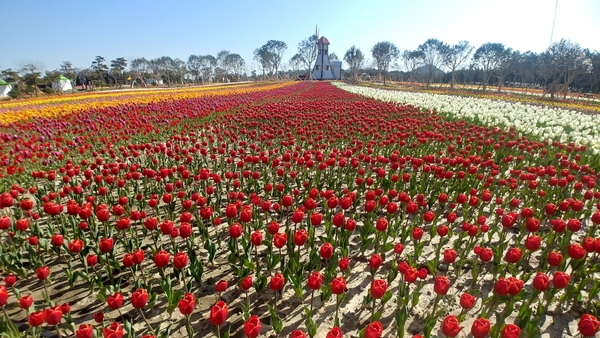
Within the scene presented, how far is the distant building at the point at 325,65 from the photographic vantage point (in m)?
125

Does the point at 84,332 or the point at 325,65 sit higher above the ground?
the point at 325,65

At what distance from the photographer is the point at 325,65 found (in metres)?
127

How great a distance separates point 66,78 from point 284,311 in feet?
342

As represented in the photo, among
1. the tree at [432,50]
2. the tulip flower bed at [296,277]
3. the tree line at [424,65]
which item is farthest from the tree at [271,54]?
the tulip flower bed at [296,277]

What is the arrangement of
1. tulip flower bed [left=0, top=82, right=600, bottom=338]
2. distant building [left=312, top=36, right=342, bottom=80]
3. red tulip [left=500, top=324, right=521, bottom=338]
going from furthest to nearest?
distant building [left=312, top=36, right=342, bottom=80] < tulip flower bed [left=0, top=82, right=600, bottom=338] < red tulip [left=500, top=324, right=521, bottom=338]

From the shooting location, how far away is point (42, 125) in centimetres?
1234

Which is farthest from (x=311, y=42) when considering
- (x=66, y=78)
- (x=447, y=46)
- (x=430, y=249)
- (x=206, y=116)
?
(x=430, y=249)

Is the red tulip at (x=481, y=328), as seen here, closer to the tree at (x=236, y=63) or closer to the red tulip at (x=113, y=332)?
the red tulip at (x=113, y=332)

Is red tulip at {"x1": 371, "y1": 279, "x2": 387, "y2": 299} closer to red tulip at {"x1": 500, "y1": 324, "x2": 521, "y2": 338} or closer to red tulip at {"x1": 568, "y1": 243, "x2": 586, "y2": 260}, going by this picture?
red tulip at {"x1": 500, "y1": 324, "x2": 521, "y2": 338}

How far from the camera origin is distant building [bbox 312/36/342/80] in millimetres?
125312

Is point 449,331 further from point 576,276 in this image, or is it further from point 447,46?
point 447,46

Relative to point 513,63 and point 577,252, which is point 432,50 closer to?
point 513,63

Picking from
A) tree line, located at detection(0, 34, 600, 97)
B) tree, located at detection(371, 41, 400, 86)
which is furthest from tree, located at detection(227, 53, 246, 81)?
tree, located at detection(371, 41, 400, 86)

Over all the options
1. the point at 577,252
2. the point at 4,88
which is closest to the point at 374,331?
the point at 577,252
